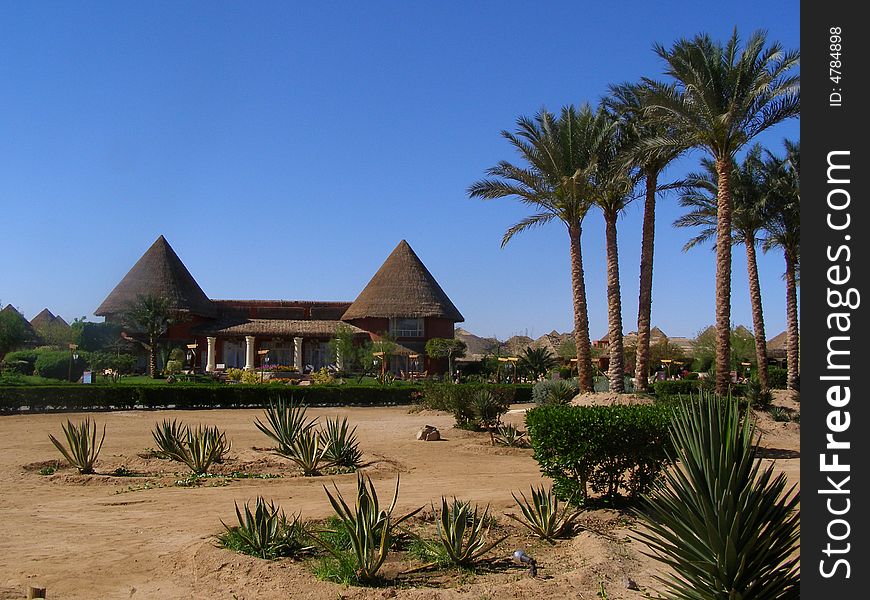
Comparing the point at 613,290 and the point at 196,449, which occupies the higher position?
the point at 613,290

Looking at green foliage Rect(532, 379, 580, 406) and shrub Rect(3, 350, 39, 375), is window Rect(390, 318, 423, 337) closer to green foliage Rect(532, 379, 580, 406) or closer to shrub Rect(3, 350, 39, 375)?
shrub Rect(3, 350, 39, 375)

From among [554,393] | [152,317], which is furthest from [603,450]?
[152,317]

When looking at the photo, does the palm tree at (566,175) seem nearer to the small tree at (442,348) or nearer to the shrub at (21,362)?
the small tree at (442,348)

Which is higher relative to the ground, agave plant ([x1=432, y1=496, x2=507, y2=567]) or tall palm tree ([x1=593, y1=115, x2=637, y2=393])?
tall palm tree ([x1=593, y1=115, x2=637, y2=393])

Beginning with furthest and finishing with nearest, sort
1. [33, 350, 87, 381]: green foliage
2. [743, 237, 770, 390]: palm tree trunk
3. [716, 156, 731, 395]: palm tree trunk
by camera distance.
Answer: [33, 350, 87, 381]: green foliage < [743, 237, 770, 390]: palm tree trunk < [716, 156, 731, 395]: palm tree trunk

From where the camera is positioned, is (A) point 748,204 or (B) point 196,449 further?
(A) point 748,204

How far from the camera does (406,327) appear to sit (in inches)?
2028

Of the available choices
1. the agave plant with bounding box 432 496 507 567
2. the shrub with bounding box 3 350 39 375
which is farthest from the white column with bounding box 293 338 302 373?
the agave plant with bounding box 432 496 507 567

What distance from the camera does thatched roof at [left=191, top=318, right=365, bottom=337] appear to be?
48.8 m

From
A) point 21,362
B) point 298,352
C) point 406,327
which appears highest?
point 406,327

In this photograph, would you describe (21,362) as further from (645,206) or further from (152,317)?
(645,206)

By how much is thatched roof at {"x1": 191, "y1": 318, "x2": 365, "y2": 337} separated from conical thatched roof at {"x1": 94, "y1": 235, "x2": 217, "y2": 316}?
1.60m

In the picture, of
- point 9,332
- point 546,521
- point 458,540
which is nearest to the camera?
point 458,540

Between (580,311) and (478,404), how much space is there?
22.5 ft
